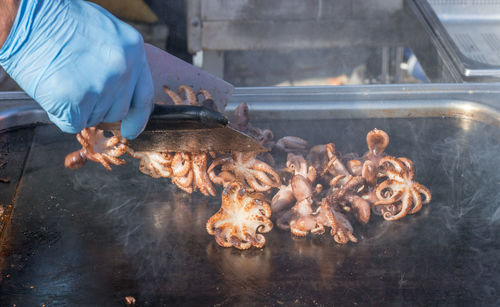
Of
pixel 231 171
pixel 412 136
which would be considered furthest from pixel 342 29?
pixel 231 171

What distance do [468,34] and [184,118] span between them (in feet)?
11.7

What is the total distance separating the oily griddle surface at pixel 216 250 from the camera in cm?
203

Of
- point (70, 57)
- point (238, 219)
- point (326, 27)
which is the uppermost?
point (326, 27)

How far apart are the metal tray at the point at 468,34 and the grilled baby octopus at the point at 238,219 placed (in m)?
2.10

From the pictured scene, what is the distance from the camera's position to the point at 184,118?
2.07 metres

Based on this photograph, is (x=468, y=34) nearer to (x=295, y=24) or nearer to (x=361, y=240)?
(x=295, y=24)

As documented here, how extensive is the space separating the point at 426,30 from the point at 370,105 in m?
1.34

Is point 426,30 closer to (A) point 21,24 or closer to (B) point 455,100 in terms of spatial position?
(B) point 455,100

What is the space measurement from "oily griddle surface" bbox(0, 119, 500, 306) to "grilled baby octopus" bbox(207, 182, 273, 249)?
0.06 m

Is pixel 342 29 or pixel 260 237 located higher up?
pixel 342 29

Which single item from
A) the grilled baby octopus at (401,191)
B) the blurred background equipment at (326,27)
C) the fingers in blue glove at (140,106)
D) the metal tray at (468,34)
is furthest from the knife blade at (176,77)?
the blurred background equipment at (326,27)

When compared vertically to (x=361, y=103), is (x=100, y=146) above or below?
below

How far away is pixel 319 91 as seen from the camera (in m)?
3.34

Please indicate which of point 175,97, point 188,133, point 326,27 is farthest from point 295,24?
point 188,133
